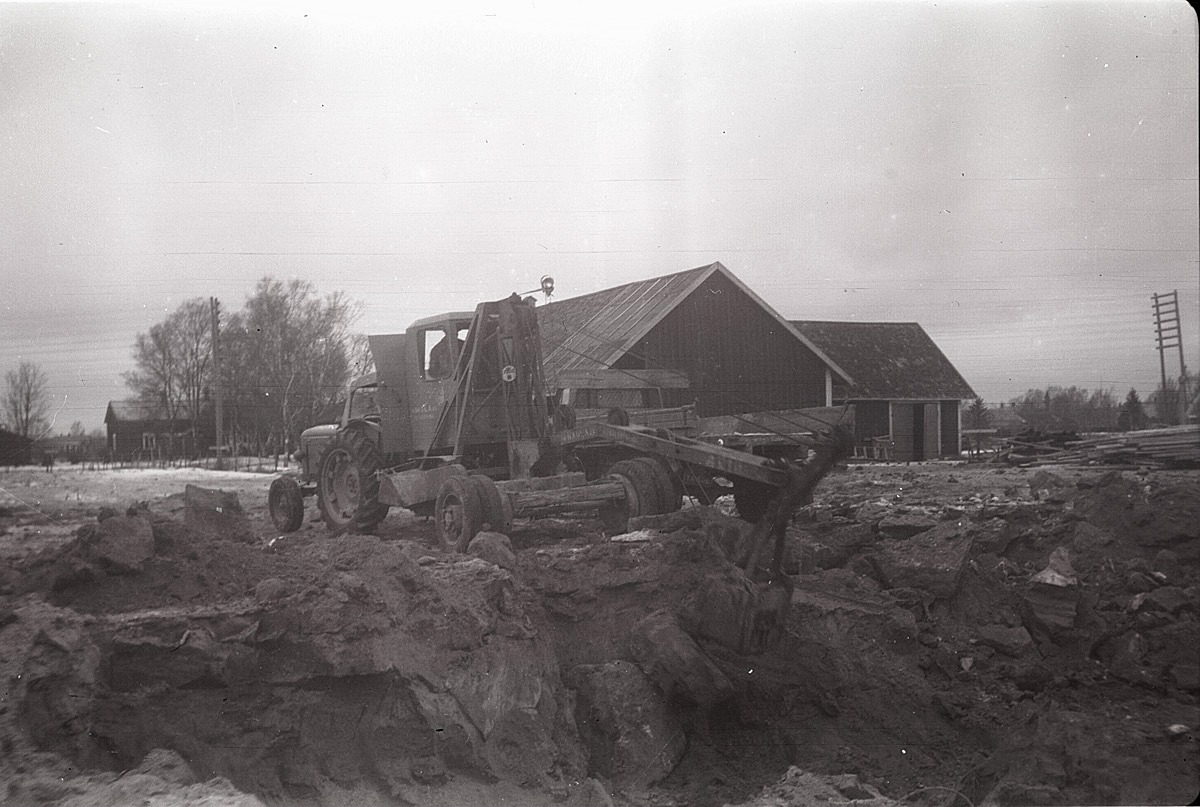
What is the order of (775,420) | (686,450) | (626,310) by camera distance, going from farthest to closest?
(775,420)
(686,450)
(626,310)

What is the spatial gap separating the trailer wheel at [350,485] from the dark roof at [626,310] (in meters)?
1.82

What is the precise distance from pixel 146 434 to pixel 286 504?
4.38ft

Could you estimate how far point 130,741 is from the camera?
3.43m

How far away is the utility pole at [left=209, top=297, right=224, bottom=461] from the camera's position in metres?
4.30

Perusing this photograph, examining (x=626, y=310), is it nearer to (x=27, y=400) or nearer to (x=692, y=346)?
(x=692, y=346)

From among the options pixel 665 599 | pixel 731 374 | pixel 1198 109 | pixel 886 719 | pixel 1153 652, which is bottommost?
pixel 886 719

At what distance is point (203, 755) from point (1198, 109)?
6.22 meters

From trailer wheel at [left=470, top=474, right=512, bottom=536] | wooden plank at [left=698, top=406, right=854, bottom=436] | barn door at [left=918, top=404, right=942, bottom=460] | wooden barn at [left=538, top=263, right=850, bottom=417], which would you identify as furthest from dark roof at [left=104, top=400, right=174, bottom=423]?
barn door at [left=918, top=404, right=942, bottom=460]

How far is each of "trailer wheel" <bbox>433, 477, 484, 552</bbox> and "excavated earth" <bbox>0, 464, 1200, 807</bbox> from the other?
247 millimetres

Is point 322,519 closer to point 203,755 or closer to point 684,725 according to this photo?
point 203,755

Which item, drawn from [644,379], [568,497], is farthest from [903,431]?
[568,497]

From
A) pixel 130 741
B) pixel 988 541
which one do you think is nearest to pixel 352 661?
Answer: pixel 130 741

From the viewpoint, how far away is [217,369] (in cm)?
435

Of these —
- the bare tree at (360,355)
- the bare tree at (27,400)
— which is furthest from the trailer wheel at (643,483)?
the bare tree at (27,400)
